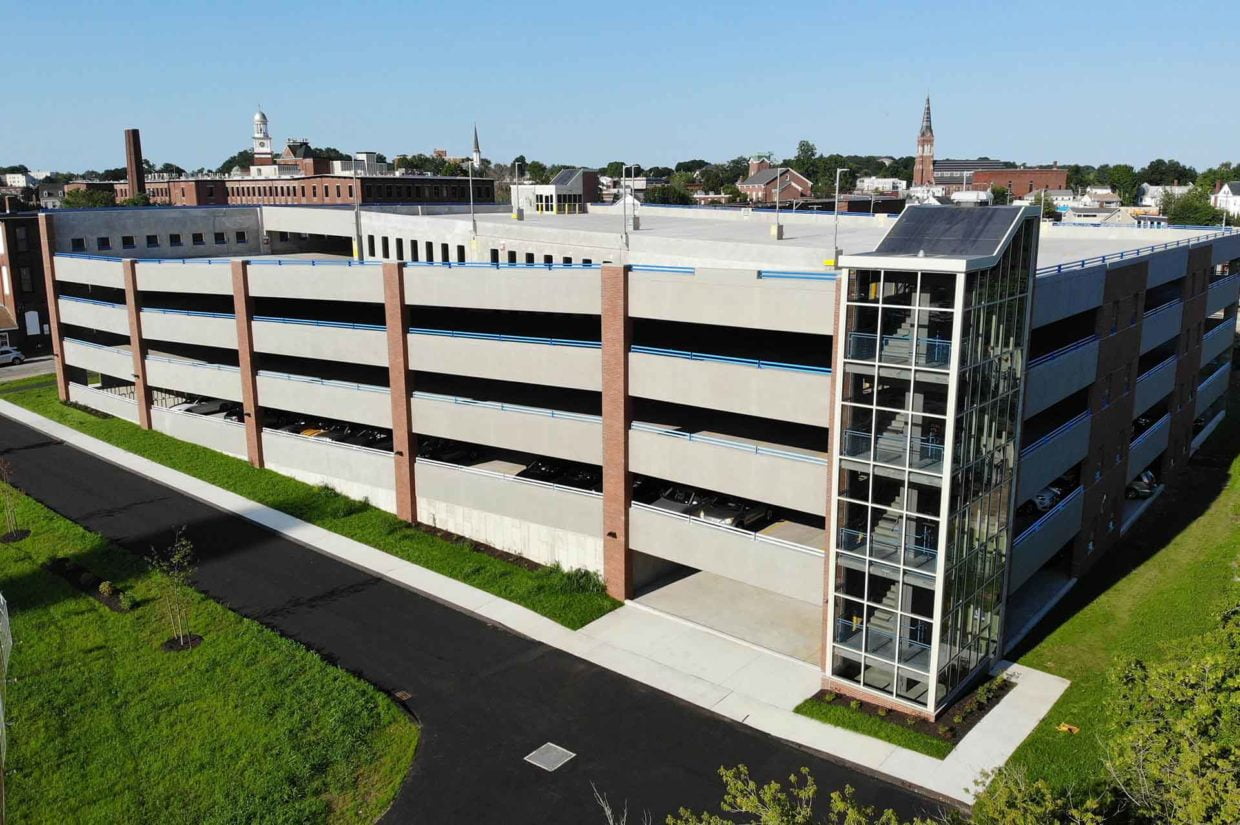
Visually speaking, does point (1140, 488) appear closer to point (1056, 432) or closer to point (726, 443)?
point (1056, 432)

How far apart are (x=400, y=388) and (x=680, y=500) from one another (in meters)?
13.7

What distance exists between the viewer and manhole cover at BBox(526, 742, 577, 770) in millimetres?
25250

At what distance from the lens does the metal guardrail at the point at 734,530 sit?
3064 centimetres

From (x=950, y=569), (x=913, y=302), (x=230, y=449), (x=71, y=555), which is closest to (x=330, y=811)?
(x=950, y=569)

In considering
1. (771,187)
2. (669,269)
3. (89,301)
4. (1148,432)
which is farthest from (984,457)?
(771,187)

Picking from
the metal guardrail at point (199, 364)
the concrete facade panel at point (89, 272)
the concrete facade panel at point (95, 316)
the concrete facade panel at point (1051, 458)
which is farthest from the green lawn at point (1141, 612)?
the concrete facade panel at point (95, 316)

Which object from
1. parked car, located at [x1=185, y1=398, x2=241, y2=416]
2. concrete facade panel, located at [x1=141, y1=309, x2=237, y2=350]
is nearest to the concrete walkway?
concrete facade panel, located at [x1=141, y1=309, x2=237, y2=350]

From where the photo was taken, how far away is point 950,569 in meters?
26.8

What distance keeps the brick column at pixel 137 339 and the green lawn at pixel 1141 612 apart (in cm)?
5053

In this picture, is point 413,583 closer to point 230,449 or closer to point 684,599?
point 684,599

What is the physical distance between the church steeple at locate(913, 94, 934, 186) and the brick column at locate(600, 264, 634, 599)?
12336 cm

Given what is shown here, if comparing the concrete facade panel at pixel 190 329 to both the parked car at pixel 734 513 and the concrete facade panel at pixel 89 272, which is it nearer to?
the concrete facade panel at pixel 89 272

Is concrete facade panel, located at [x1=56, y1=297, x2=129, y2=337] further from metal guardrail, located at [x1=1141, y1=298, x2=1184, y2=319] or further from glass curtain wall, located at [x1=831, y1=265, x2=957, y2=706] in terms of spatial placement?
metal guardrail, located at [x1=1141, y1=298, x2=1184, y2=319]

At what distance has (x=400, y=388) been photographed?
41.6 meters
